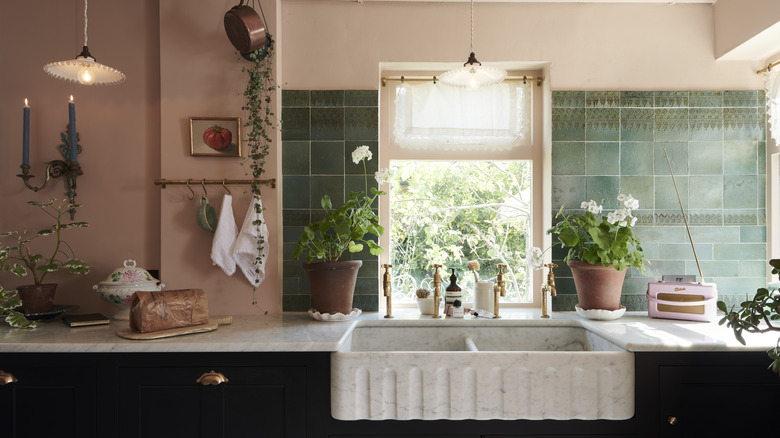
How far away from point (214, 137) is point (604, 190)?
1.94 metres

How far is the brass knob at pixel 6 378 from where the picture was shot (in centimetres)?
172

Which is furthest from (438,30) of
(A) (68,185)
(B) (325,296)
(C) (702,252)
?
(A) (68,185)

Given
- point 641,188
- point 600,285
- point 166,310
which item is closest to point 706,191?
point 641,188

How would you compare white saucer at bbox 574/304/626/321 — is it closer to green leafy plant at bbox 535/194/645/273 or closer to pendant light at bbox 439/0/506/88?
green leafy plant at bbox 535/194/645/273

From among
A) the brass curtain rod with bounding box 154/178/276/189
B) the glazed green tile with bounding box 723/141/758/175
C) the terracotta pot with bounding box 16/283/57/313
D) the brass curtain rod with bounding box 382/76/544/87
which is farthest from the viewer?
the brass curtain rod with bounding box 382/76/544/87

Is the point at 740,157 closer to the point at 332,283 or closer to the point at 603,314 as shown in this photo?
the point at 603,314

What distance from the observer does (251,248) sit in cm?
226

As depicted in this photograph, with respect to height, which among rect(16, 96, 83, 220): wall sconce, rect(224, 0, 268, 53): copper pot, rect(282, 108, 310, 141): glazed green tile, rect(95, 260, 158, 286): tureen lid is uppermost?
rect(224, 0, 268, 53): copper pot

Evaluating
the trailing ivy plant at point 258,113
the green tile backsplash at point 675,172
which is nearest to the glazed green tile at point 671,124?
the green tile backsplash at point 675,172

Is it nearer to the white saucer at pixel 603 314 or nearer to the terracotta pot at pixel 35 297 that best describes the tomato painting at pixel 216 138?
the terracotta pot at pixel 35 297

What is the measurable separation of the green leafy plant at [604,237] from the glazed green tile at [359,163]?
91 centimetres

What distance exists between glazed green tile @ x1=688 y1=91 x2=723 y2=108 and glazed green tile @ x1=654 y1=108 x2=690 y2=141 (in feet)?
0.18

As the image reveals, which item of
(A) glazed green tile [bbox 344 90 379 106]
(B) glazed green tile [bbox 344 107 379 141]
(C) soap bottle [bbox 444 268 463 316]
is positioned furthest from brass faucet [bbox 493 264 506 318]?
(A) glazed green tile [bbox 344 90 379 106]

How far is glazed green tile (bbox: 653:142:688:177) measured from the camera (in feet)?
7.93
